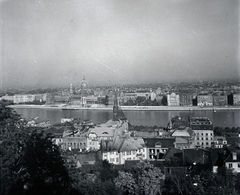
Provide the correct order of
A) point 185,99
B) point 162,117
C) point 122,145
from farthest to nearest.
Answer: point 185,99 < point 162,117 < point 122,145

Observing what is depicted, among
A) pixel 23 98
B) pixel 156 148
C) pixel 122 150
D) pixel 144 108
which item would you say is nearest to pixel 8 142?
pixel 122 150

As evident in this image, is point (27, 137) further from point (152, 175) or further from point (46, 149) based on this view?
point (152, 175)

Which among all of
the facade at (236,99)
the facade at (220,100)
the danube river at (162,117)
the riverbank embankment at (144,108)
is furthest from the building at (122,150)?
the facade at (220,100)

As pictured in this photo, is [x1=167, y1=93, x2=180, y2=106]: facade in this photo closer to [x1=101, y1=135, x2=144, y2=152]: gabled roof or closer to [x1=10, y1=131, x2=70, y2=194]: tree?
[x1=101, y1=135, x2=144, y2=152]: gabled roof

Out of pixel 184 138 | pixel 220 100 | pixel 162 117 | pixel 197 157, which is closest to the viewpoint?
pixel 197 157

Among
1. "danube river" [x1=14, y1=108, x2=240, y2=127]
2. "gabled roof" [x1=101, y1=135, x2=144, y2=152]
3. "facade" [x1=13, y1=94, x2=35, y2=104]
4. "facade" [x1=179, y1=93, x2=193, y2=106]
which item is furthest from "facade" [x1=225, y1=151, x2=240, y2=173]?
"facade" [x1=13, y1=94, x2=35, y2=104]

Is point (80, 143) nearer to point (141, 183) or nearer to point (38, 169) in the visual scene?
point (141, 183)
